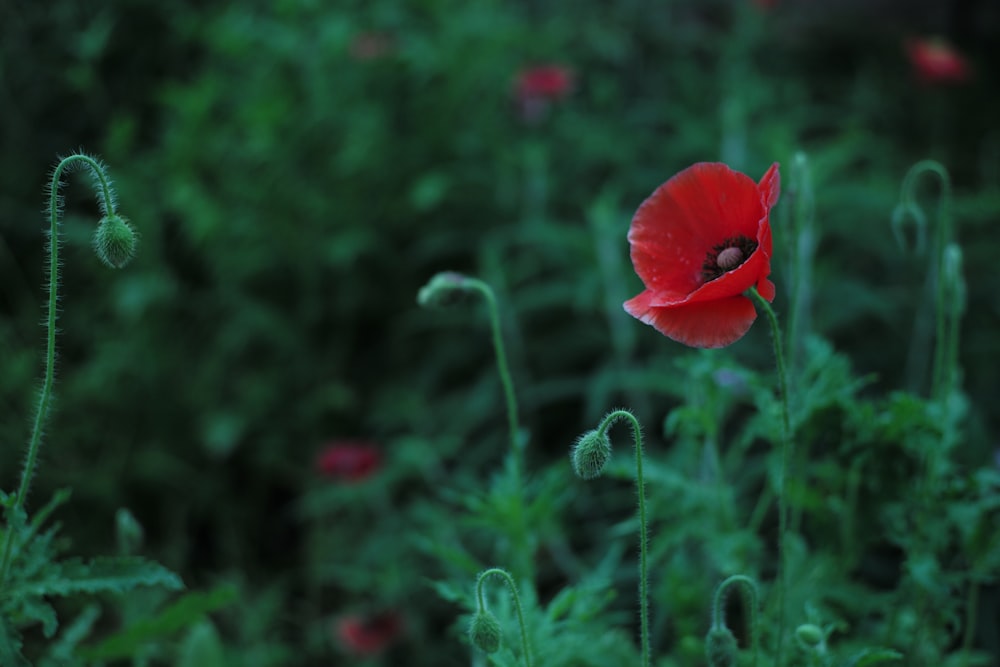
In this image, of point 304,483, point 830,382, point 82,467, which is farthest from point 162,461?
point 830,382

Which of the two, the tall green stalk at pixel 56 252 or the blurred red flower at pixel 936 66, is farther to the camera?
the blurred red flower at pixel 936 66

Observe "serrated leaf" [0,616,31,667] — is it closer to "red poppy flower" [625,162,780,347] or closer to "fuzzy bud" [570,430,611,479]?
"fuzzy bud" [570,430,611,479]

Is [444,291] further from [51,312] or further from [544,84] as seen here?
[544,84]

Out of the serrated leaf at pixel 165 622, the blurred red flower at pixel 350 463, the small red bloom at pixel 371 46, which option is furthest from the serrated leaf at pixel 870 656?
the small red bloom at pixel 371 46

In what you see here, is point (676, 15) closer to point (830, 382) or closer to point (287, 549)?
point (287, 549)

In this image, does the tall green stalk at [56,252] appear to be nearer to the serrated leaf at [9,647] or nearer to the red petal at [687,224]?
the serrated leaf at [9,647]
